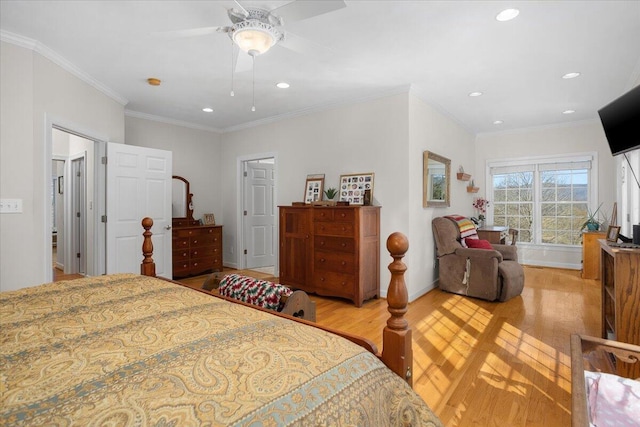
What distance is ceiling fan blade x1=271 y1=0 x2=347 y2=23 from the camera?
5.86 ft

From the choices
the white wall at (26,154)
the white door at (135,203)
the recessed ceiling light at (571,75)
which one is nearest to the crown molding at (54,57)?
the white wall at (26,154)

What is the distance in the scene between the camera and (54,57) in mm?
2998

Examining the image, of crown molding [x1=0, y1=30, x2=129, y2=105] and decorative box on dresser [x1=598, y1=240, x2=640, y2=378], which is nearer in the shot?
decorative box on dresser [x1=598, y1=240, x2=640, y2=378]

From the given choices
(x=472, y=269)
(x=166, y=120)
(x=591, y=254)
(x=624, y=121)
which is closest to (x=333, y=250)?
(x=472, y=269)

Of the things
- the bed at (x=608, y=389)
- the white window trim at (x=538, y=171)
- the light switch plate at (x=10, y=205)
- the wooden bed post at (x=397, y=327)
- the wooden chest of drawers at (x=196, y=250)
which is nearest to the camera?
the wooden bed post at (x=397, y=327)

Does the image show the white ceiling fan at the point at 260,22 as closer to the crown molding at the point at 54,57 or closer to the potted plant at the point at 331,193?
the crown molding at the point at 54,57

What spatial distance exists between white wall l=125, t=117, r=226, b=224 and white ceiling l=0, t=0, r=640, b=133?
509 mm

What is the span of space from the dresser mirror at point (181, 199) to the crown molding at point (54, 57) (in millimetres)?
1653

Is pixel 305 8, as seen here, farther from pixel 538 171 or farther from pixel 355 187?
pixel 538 171

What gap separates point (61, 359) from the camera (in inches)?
35.0

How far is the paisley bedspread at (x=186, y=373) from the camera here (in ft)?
2.24

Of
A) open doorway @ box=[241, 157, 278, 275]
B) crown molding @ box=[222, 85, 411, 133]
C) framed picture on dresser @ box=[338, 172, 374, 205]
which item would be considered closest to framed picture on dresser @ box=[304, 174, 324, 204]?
framed picture on dresser @ box=[338, 172, 374, 205]

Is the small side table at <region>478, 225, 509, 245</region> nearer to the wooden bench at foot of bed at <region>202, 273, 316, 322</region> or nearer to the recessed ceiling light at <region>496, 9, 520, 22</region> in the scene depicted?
the recessed ceiling light at <region>496, 9, 520, 22</region>

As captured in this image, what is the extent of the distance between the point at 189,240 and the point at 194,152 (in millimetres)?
1584
